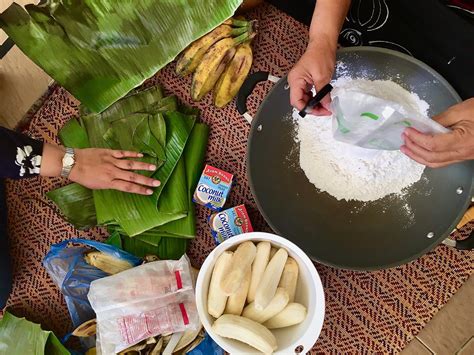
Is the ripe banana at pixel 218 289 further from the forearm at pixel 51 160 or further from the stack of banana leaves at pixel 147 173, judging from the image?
the forearm at pixel 51 160

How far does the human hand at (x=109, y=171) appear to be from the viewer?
1119mm

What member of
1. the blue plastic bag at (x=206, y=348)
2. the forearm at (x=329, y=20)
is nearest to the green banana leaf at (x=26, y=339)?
the blue plastic bag at (x=206, y=348)

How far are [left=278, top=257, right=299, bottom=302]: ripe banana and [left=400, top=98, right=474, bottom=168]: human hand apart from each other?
33 cm

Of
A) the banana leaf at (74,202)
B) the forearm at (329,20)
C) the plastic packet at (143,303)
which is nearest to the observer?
the forearm at (329,20)

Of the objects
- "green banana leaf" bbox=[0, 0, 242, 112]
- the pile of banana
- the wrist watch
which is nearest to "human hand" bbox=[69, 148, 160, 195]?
the wrist watch

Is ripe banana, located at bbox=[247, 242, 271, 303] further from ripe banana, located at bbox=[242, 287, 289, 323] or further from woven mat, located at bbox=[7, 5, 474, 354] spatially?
woven mat, located at bbox=[7, 5, 474, 354]

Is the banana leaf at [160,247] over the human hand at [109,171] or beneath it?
beneath

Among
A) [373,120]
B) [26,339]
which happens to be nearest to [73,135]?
[26,339]

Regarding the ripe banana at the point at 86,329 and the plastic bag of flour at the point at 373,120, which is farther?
the ripe banana at the point at 86,329

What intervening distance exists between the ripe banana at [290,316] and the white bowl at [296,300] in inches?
0.6

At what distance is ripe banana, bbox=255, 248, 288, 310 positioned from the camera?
97 centimetres

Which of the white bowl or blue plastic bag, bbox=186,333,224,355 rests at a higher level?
the white bowl

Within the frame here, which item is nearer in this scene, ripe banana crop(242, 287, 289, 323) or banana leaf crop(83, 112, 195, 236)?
ripe banana crop(242, 287, 289, 323)

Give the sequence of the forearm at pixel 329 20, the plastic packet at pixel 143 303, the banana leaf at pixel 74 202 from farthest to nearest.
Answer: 1. the banana leaf at pixel 74 202
2. the plastic packet at pixel 143 303
3. the forearm at pixel 329 20
